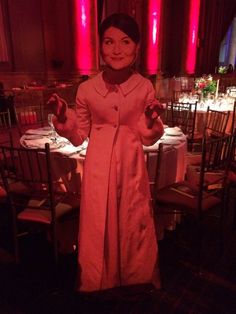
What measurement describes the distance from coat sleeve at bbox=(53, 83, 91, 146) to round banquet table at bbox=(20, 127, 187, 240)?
0.41 meters

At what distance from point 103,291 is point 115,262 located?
0.71 feet

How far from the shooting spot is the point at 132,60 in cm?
141

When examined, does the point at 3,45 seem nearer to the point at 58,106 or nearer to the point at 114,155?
the point at 58,106

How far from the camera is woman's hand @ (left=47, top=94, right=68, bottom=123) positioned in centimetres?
139

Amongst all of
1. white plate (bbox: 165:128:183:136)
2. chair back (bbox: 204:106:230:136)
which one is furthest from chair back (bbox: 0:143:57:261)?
chair back (bbox: 204:106:230:136)

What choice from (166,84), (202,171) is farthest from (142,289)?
(166,84)

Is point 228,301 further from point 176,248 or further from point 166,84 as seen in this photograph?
point 166,84

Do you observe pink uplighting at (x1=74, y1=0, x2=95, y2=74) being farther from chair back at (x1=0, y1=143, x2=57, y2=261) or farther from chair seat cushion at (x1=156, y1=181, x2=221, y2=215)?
chair seat cushion at (x1=156, y1=181, x2=221, y2=215)

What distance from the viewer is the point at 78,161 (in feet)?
6.43

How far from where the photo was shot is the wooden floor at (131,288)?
1673mm

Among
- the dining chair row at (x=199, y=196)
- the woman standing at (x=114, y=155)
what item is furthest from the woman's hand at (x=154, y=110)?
the dining chair row at (x=199, y=196)

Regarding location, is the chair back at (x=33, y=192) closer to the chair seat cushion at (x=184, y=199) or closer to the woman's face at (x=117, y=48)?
the woman's face at (x=117, y=48)

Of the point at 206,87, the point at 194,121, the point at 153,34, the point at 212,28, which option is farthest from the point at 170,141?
the point at 212,28

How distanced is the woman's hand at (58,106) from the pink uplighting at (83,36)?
14.9 ft
